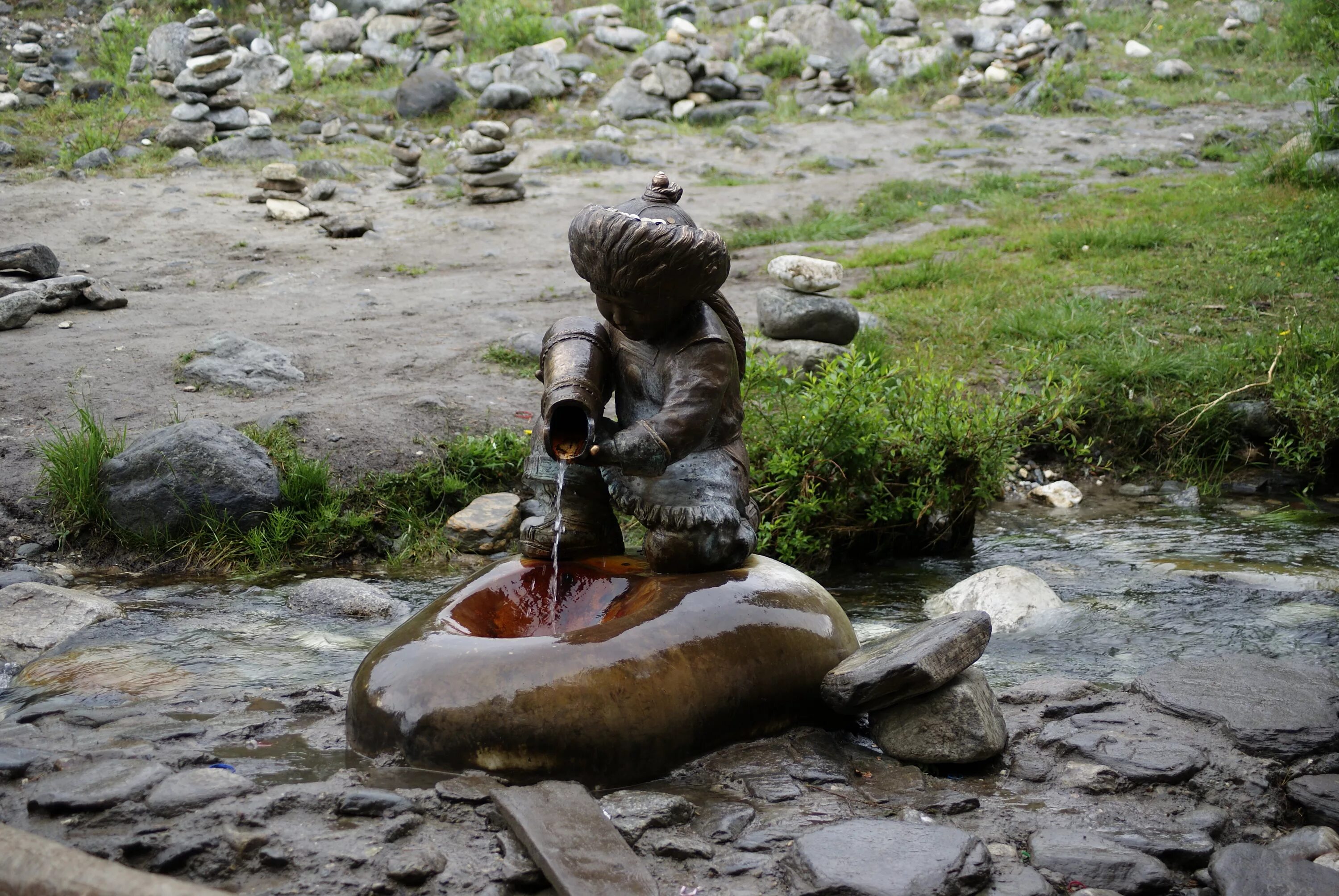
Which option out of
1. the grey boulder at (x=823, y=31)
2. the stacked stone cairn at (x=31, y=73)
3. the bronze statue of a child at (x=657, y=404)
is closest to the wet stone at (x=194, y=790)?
the bronze statue of a child at (x=657, y=404)

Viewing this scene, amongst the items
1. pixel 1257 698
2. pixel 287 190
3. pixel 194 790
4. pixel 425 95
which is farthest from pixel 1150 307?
pixel 425 95

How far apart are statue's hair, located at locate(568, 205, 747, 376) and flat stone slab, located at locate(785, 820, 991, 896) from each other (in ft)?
5.19

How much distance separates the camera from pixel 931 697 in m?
3.43

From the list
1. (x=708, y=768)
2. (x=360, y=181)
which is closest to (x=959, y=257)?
(x=360, y=181)

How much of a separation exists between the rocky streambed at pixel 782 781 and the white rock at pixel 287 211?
764 centimetres

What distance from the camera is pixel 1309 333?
7277 mm

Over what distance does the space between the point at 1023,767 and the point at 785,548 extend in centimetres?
223

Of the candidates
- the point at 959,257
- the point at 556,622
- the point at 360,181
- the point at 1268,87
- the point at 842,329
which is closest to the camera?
the point at 556,622

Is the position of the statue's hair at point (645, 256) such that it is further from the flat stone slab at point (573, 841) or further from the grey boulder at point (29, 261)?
the grey boulder at point (29, 261)

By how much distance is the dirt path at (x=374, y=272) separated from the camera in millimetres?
6738

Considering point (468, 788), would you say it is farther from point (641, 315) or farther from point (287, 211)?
point (287, 211)

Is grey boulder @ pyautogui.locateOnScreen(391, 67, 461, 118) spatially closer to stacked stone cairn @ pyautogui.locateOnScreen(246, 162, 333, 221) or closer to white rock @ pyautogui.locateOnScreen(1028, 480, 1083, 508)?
stacked stone cairn @ pyautogui.locateOnScreen(246, 162, 333, 221)

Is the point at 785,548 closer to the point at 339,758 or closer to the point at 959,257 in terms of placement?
the point at 339,758

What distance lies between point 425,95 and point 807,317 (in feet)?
33.7
